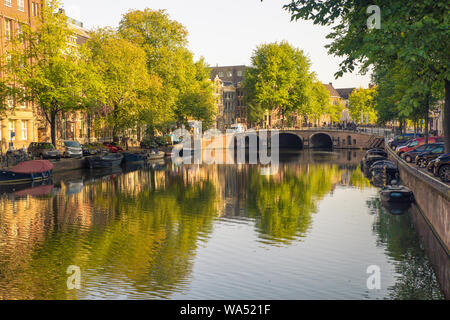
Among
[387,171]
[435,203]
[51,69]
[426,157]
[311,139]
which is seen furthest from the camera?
[311,139]

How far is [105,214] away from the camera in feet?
97.6

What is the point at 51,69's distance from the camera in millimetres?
49719

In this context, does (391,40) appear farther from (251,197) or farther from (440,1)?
(251,197)

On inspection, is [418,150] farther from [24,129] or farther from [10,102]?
[24,129]

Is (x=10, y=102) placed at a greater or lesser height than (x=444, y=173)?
greater

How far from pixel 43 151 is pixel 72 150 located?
4.73 meters

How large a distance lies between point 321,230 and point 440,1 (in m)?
11.3

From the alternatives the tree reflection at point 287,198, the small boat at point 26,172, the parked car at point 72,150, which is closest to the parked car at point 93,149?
the parked car at point 72,150

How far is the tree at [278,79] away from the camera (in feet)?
344

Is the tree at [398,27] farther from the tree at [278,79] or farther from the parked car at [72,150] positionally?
the tree at [278,79]

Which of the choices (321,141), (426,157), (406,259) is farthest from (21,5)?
(321,141)

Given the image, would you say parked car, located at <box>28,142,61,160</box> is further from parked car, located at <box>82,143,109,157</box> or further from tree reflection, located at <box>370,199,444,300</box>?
tree reflection, located at <box>370,199,444,300</box>

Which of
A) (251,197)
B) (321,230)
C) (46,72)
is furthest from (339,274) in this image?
(46,72)
